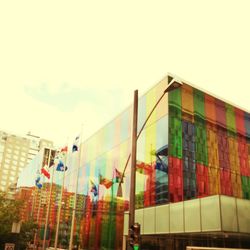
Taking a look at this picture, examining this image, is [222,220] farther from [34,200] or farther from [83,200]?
[34,200]

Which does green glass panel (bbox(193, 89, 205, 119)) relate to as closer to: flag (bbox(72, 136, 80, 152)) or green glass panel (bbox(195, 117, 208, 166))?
green glass panel (bbox(195, 117, 208, 166))

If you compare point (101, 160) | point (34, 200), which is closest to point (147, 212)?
point (101, 160)

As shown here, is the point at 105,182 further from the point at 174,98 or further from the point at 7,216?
the point at 174,98

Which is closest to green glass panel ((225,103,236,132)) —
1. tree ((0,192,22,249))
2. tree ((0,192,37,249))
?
tree ((0,192,37,249))

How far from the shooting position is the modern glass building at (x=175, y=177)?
902 inches

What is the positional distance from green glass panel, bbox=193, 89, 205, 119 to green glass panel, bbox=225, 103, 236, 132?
358cm

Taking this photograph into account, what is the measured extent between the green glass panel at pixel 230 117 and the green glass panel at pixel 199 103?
3.58 meters

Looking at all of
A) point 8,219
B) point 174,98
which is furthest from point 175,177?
point 8,219

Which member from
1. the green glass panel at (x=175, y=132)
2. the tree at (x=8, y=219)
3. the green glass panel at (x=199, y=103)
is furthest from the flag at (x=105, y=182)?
the green glass panel at (x=199, y=103)

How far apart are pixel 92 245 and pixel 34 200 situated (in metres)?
33.3

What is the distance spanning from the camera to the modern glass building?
75.2ft

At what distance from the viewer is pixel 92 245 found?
1518 inches

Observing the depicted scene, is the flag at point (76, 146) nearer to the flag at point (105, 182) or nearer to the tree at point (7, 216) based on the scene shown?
the flag at point (105, 182)

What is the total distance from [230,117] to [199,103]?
4.67m
